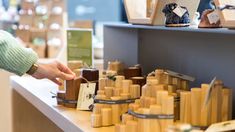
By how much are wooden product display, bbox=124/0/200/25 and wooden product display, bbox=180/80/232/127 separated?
0.50m

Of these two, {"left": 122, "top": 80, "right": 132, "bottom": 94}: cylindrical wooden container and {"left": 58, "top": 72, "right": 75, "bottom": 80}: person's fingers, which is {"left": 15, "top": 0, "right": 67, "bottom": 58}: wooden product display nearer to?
{"left": 58, "top": 72, "right": 75, "bottom": 80}: person's fingers

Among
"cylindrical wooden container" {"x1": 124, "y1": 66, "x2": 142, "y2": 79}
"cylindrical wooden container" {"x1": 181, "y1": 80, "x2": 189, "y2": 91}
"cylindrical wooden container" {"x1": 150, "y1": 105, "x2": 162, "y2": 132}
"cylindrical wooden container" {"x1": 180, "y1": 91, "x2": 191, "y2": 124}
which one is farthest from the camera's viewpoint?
"cylindrical wooden container" {"x1": 124, "y1": 66, "x2": 142, "y2": 79}

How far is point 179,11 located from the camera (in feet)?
5.03

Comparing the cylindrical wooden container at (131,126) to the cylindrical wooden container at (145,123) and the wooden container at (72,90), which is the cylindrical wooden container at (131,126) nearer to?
the cylindrical wooden container at (145,123)

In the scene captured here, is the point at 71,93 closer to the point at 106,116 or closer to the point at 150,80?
the point at 106,116

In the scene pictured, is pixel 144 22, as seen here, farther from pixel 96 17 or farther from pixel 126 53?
pixel 96 17

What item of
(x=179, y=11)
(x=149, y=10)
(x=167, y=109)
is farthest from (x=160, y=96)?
(x=149, y=10)

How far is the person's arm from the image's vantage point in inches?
61.2

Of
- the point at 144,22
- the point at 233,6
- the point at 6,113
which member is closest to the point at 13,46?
the point at 144,22

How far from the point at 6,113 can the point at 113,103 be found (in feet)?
7.87

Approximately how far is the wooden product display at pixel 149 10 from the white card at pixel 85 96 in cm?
36

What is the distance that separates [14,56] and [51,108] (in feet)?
0.82

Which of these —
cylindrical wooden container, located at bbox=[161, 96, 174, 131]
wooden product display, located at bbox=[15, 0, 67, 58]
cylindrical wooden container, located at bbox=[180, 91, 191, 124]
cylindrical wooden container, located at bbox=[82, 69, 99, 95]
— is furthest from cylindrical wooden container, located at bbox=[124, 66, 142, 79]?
wooden product display, located at bbox=[15, 0, 67, 58]

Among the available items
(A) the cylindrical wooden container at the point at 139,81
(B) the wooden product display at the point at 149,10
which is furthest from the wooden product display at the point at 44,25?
(A) the cylindrical wooden container at the point at 139,81
